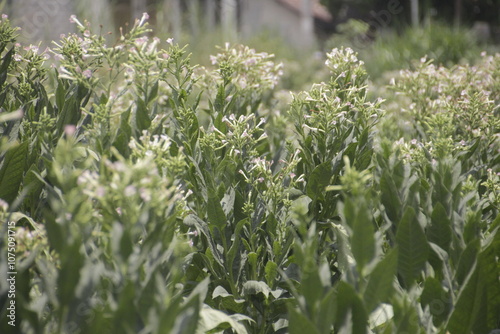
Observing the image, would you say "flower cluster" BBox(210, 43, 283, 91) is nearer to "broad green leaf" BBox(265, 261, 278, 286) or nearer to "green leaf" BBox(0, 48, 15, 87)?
"green leaf" BBox(0, 48, 15, 87)

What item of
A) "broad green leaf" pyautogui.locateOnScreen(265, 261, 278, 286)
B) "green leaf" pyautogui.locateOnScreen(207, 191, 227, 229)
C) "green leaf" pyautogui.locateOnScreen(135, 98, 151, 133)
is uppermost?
"green leaf" pyautogui.locateOnScreen(135, 98, 151, 133)

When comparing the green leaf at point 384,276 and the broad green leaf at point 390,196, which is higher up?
the broad green leaf at point 390,196

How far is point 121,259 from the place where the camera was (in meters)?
1.15

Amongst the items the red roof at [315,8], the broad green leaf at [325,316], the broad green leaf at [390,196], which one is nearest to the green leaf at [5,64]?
the broad green leaf at [390,196]

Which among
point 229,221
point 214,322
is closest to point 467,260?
point 214,322

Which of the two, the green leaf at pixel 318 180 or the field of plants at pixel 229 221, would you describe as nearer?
the field of plants at pixel 229 221

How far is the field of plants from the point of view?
3.96ft

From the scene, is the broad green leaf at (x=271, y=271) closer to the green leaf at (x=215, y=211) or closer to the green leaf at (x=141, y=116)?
the green leaf at (x=215, y=211)

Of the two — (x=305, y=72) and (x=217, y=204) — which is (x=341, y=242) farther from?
(x=305, y=72)

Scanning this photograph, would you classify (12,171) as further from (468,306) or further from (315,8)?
(315,8)

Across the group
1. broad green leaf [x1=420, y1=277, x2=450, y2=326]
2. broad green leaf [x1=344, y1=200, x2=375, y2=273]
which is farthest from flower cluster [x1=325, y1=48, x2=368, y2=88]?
broad green leaf [x1=344, y1=200, x2=375, y2=273]

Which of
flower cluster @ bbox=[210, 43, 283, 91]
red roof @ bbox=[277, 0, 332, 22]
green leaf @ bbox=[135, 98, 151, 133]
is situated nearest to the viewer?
green leaf @ bbox=[135, 98, 151, 133]

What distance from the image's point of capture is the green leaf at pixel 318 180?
1.99 meters

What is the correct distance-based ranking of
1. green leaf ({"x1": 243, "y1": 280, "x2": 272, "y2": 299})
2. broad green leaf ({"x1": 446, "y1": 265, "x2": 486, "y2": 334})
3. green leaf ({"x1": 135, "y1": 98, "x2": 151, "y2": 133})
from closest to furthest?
broad green leaf ({"x1": 446, "y1": 265, "x2": 486, "y2": 334}), green leaf ({"x1": 243, "y1": 280, "x2": 272, "y2": 299}), green leaf ({"x1": 135, "y1": 98, "x2": 151, "y2": 133})
